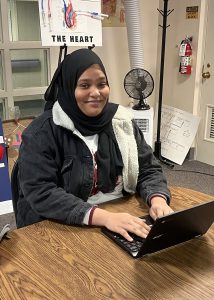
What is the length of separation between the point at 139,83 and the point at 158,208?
2.22 metres

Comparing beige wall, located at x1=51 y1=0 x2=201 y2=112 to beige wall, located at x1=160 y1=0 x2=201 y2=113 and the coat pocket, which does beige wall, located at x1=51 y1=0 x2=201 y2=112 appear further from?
the coat pocket

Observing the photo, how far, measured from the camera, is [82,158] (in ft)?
4.23

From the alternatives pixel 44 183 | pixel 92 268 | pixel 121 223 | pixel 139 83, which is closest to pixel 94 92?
pixel 44 183

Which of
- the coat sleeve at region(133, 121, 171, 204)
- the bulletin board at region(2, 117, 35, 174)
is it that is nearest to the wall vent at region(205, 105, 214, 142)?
the bulletin board at region(2, 117, 35, 174)

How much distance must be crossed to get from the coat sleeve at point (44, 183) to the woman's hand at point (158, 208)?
0.22m

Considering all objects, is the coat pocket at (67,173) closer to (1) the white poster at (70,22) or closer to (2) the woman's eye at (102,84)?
(2) the woman's eye at (102,84)

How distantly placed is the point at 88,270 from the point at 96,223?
0.73 feet

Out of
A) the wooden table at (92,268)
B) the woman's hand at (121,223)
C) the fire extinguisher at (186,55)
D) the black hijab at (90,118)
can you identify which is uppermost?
the fire extinguisher at (186,55)

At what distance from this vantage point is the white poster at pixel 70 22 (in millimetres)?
2676

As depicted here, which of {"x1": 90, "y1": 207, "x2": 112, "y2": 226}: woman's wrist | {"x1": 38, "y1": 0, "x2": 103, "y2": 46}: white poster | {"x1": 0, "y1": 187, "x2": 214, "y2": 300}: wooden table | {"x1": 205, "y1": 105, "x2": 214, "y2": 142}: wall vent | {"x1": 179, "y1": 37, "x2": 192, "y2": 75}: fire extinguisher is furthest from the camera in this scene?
{"x1": 205, "y1": 105, "x2": 214, "y2": 142}: wall vent

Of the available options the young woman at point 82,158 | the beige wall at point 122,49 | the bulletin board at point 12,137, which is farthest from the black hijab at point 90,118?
the beige wall at point 122,49

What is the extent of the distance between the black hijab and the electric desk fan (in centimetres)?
194

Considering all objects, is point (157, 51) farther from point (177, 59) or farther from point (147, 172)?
point (147, 172)

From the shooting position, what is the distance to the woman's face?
1277 mm
